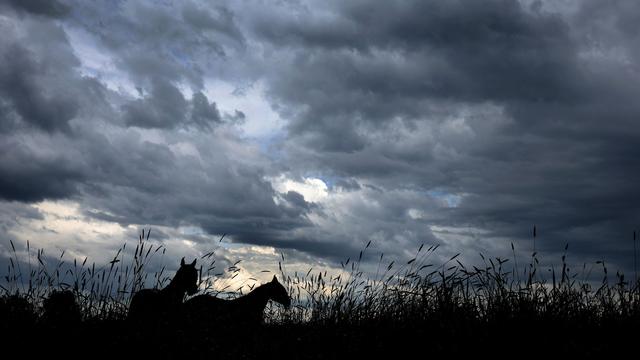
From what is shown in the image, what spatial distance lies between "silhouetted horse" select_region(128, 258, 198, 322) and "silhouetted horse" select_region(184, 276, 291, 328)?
0.24 meters

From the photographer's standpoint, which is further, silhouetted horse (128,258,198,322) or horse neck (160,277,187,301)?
horse neck (160,277,187,301)

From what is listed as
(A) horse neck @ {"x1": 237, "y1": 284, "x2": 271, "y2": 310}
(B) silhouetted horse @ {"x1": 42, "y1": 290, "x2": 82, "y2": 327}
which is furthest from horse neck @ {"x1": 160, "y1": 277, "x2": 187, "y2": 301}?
(A) horse neck @ {"x1": 237, "y1": 284, "x2": 271, "y2": 310}

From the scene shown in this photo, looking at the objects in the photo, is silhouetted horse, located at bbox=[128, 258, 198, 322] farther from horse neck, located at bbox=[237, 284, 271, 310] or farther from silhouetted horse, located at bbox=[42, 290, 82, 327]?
horse neck, located at bbox=[237, 284, 271, 310]

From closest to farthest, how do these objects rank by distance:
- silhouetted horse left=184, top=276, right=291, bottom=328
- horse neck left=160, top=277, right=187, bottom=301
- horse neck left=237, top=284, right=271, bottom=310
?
1. silhouetted horse left=184, top=276, right=291, bottom=328
2. horse neck left=160, top=277, right=187, bottom=301
3. horse neck left=237, top=284, right=271, bottom=310

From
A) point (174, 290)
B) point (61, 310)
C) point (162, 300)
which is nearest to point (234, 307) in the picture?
point (174, 290)

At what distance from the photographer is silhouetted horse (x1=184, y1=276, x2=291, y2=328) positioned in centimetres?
721

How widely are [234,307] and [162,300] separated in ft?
6.58

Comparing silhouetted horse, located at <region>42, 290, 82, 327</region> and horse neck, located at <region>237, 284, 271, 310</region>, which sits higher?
horse neck, located at <region>237, 284, 271, 310</region>

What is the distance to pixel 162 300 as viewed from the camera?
298 inches

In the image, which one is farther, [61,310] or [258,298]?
[258,298]

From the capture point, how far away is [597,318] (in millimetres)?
6738

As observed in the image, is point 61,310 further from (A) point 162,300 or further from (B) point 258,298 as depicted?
(B) point 258,298

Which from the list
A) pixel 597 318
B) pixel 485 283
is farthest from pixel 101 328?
pixel 597 318

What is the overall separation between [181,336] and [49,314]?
2.37m
